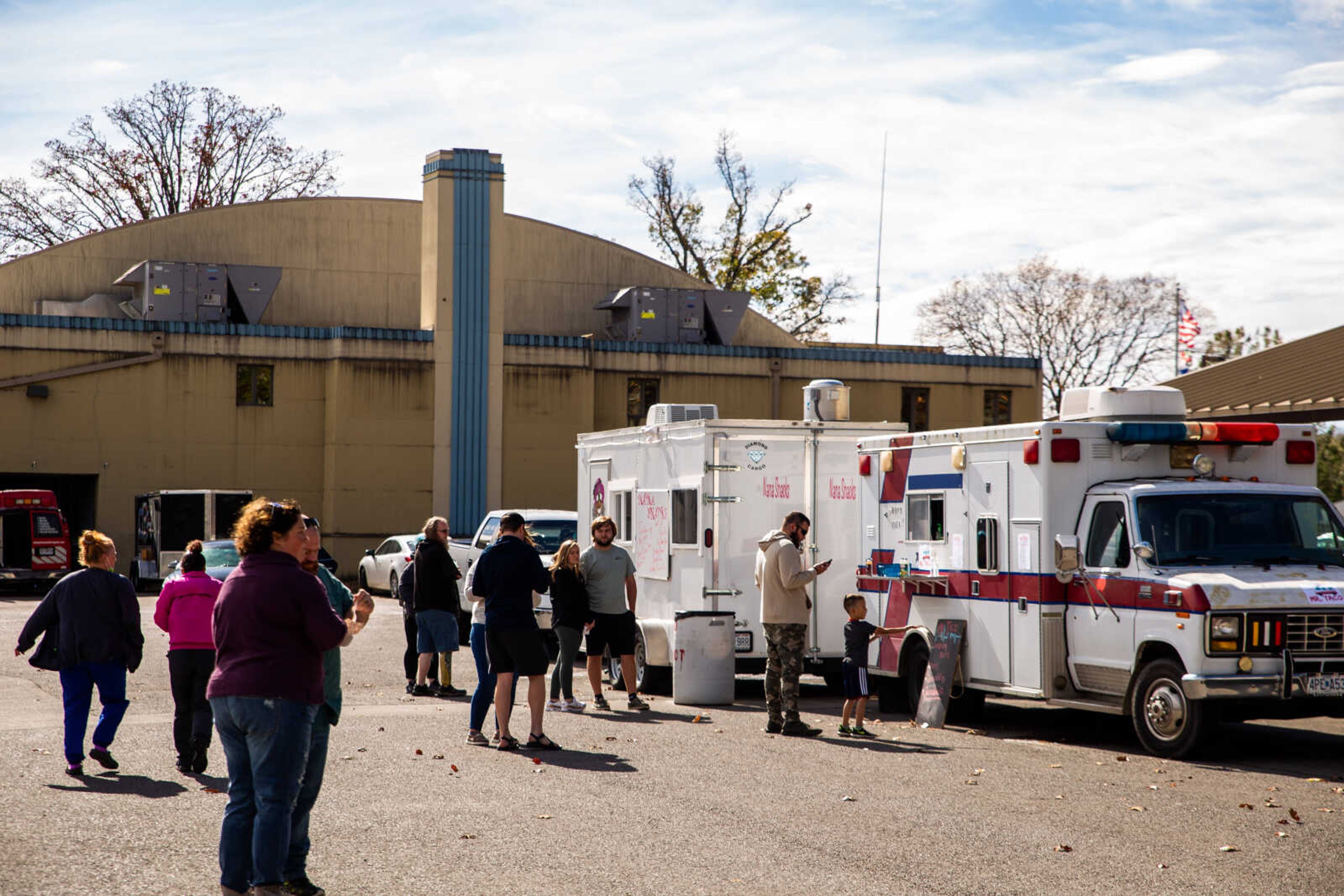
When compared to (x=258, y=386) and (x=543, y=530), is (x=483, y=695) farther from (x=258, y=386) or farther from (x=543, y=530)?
(x=258, y=386)

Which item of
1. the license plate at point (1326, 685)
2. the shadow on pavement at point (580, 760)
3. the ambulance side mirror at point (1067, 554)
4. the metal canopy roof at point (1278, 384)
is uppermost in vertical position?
the metal canopy roof at point (1278, 384)

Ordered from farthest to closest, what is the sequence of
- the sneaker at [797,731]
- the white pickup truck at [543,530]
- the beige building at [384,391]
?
the beige building at [384,391], the white pickup truck at [543,530], the sneaker at [797,731]

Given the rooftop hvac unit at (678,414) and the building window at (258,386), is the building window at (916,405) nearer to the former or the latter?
the building window at (258,386)

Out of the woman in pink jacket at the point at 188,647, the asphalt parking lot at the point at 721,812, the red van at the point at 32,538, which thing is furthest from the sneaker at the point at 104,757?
the red van at the point at 32,538

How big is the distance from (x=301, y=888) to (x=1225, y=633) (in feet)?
24.2

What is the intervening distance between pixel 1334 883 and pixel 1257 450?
250 inches

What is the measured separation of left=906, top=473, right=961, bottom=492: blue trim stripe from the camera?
568 inches

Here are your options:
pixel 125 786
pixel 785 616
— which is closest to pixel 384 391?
pixel 785 616

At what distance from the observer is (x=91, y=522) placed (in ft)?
122

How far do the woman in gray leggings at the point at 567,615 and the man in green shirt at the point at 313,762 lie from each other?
7264 millimetres

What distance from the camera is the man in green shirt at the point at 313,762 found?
24.2 feet

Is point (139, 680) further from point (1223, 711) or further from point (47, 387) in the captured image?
point (47, 387)

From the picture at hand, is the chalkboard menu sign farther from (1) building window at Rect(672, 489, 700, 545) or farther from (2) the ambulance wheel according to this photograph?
(1) building window at Rect(672, 489, 700, 545)

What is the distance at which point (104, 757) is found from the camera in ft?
36.4
